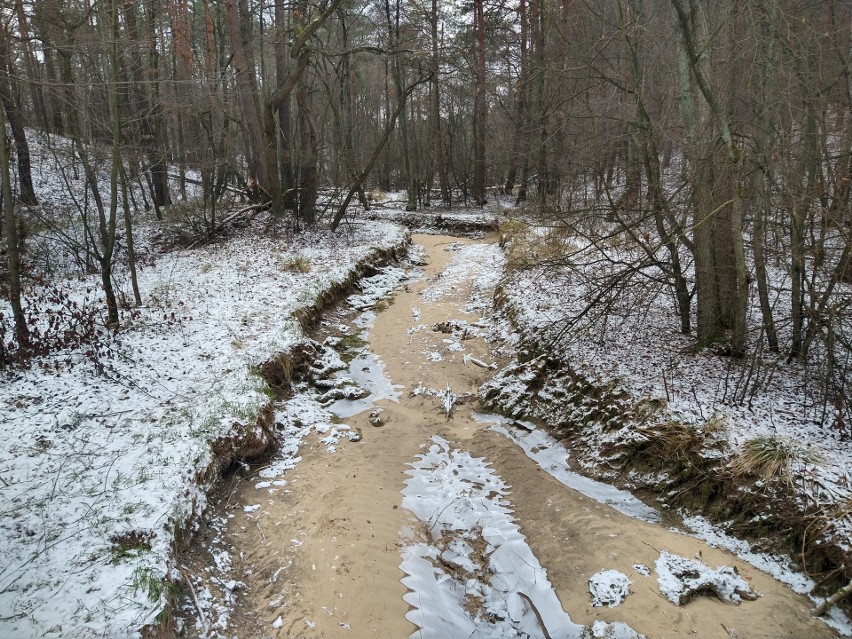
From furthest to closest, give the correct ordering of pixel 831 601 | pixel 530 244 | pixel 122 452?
pixel 530 244 < pixel 122 452 < pixel 831 601

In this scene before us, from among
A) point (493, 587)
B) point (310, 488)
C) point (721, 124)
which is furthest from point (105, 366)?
point (721, 124)

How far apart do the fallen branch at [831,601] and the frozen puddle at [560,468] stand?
1.24m

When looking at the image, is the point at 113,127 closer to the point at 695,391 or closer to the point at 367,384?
the point at 367,384

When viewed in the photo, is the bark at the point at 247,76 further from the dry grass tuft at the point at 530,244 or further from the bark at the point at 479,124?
the bark at the point at 479,124

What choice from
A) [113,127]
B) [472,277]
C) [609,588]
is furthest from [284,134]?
[609,588]

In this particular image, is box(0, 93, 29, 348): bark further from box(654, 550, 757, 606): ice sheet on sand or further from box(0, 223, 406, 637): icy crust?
box(654, 550, 757, 606): ice sheet on sand

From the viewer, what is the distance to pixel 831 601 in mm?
3416

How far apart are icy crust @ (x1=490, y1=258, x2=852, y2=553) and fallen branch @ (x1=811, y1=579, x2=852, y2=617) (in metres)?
0.28

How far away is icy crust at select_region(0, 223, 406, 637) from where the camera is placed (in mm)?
3289

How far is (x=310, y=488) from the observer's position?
515 centimetres

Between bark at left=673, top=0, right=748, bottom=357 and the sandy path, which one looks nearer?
the sandy path

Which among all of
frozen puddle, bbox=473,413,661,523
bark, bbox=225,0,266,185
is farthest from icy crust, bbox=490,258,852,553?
bark, bbox=225,0,266,185

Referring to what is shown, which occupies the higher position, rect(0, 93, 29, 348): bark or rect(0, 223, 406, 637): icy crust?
rect(0, 93, 29, 348): bark

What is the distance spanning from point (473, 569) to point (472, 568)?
12mm
